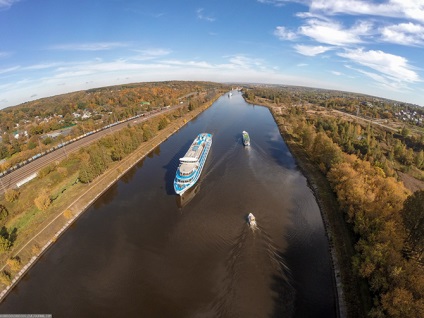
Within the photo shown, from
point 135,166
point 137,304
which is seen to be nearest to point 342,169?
point 137,304

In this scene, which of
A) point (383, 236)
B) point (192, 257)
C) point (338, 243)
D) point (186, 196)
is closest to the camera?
point (383, 236)

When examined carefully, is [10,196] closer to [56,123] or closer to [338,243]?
[338,243]

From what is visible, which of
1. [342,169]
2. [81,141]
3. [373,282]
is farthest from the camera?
[81,141]

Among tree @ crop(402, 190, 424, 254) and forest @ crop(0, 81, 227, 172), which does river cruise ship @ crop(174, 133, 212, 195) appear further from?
forest @ crop(0, 81, 227, 172)

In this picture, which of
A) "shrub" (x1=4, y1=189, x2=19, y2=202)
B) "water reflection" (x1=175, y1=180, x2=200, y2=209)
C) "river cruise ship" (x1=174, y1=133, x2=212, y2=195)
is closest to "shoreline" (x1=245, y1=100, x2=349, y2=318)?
"water reflection" (x1=175, y1=180, x2=200, y2=209)

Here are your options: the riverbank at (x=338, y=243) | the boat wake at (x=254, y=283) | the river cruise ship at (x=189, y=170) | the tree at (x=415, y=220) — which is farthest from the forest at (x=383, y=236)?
the river cruise ship at (x=189, y=170)

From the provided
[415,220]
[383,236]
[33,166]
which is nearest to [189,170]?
[383,236]

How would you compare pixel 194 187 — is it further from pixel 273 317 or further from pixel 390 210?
pixel 390 210
